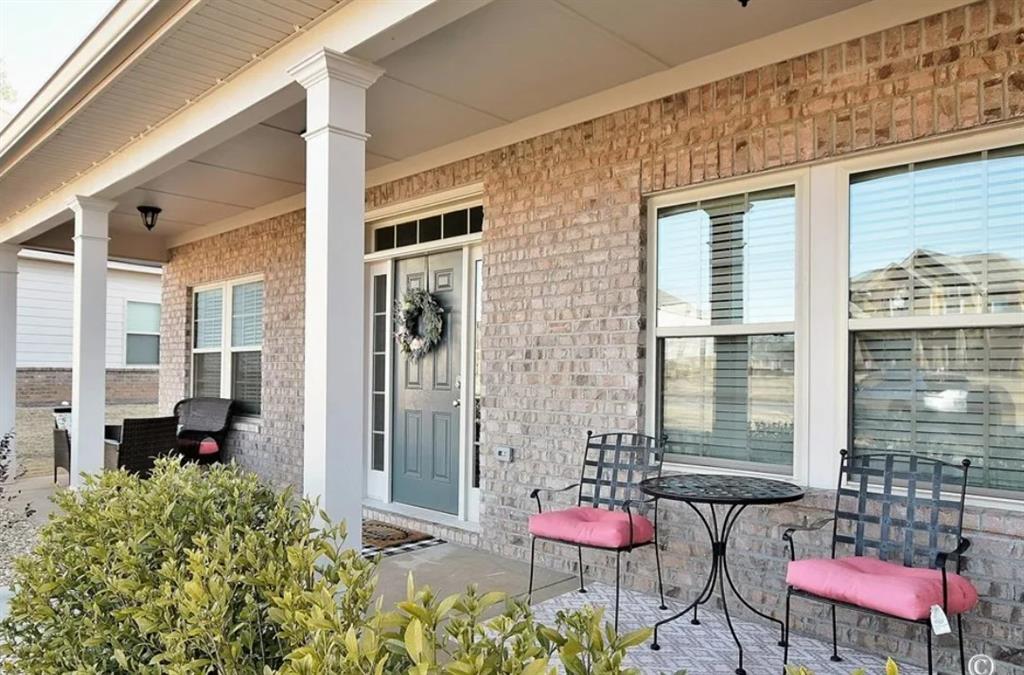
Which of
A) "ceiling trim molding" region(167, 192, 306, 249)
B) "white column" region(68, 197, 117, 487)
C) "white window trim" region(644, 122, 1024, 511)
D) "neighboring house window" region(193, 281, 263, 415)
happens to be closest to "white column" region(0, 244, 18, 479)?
"ceiling trim molding" region(167, 192, 306, 249)

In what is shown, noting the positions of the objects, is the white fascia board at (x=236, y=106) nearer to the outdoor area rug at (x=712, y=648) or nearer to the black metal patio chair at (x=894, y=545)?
the black metal patio chair at (x=894, y=545)

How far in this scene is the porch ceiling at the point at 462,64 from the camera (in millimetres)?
3025

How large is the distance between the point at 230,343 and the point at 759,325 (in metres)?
6.06

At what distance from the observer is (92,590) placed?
210cm

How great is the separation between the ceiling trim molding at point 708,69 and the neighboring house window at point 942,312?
0.65 m

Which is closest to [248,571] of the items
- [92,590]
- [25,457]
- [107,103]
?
[92,590]

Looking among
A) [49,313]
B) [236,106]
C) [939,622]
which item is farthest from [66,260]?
[939,622]

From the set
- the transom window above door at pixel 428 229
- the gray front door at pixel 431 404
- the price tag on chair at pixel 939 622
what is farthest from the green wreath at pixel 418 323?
the price tag on chair at pixel 939 622

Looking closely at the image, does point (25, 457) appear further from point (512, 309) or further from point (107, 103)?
point (512, 309)

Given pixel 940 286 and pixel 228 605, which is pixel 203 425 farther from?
pixel 940 286

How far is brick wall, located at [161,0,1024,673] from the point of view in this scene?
2.72 m

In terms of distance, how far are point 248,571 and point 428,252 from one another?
3.88m

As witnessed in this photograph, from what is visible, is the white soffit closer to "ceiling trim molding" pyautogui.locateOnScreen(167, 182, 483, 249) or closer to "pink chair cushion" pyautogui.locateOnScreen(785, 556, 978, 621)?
"ceiling trim molding" pyautogui.locateOnScreen(167, 182, 483, 249)

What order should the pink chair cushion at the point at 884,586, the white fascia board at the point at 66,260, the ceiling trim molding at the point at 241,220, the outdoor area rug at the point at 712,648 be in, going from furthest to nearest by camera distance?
the white fascia board at the point at 66,260 < the ceiling trim molding at the point at 241,220 < the outdoor area rug at the point at 712,648 < the pink chair cushion at the point at 884,586
